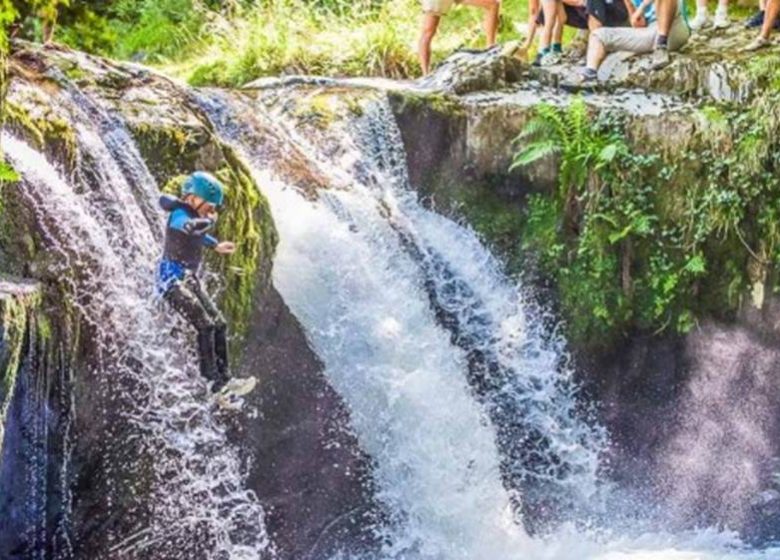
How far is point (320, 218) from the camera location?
6746 mm

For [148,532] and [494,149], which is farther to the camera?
[494,149]

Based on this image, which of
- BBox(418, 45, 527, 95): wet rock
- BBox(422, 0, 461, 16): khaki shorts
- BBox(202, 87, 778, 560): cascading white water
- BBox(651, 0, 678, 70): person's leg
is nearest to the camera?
BBox(202, 87, 778, 560): cascading white water

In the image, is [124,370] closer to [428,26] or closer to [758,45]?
[428,26]

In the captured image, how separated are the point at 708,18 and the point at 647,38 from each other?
4.76 ft

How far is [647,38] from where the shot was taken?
8586 millimetres

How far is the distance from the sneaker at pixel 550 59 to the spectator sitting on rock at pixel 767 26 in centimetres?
162

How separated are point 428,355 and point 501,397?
0.72 m

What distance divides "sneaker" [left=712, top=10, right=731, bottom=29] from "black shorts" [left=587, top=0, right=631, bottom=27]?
37.2 inches

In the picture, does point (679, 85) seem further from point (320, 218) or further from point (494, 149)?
point (320, 218)

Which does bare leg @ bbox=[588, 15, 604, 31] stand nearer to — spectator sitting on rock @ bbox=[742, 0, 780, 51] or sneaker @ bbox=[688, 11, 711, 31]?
sneaker @ bbox=[688, 11, 711, 31]

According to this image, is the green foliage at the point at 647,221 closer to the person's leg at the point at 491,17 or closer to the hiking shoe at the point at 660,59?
the hiking shoe at the point at 660,59

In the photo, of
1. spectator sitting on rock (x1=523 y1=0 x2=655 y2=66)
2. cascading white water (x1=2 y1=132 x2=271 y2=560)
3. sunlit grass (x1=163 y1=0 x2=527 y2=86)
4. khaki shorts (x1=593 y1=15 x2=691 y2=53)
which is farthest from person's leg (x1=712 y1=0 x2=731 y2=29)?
cascading white water (x1=2 y1=132 x2=271 y2=560)

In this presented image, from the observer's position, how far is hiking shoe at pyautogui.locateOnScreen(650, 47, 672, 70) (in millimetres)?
8305

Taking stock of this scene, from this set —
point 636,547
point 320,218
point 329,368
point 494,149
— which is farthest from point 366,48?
point 636,547
